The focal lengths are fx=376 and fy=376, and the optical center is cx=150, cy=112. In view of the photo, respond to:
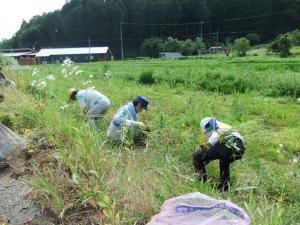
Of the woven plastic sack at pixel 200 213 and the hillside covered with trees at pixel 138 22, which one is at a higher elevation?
the hillside covered with trees at pixel 138 22

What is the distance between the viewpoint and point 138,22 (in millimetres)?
71938

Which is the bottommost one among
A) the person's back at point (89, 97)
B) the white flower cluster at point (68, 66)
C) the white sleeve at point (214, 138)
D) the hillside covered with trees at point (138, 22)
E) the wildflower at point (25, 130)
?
the wildflower at point (25, 130)

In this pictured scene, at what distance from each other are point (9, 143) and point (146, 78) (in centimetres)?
1308

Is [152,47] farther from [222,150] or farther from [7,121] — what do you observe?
[222,150]

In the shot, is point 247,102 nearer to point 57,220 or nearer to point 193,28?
point 57,220

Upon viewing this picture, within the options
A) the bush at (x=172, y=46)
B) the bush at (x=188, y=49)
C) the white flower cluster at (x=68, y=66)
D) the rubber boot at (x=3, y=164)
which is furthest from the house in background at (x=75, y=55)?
the rubber boot at (x=3, y=164)

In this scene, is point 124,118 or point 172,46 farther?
point 172,46

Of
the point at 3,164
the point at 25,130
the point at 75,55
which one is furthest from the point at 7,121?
the point at 75,55

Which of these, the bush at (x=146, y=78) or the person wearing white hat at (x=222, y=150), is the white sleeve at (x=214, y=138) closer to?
the person wearing white hat at (x=222, y=150)

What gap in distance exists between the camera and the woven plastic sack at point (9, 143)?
4264 mm

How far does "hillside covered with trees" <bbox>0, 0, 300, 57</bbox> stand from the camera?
218ft

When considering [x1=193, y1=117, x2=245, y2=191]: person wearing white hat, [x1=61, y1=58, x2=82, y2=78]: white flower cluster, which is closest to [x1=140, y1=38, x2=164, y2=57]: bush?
[x1=61, y1=58, x2=82, y2=78]: white flower cluster

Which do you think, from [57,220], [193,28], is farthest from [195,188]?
[193,28]

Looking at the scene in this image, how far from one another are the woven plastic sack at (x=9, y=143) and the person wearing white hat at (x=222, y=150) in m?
2.04
